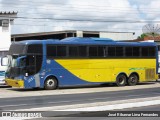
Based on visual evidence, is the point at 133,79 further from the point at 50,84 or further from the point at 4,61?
the point at 4,61

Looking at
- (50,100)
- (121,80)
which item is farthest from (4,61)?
(50,100)

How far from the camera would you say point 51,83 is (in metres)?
28.2

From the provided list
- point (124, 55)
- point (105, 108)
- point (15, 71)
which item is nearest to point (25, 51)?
point (15, 71)

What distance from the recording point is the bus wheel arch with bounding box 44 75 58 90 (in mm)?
27891

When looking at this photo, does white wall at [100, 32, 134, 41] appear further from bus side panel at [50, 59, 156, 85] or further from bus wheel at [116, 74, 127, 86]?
bus wheel at [116, 74, 127, 86]

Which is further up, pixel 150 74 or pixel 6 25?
pixel 6 25

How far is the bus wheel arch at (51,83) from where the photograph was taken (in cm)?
2789

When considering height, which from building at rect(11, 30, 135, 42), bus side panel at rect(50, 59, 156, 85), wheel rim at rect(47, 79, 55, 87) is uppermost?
building at rect(11, 30, 135, 42)

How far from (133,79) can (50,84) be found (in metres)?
7.71

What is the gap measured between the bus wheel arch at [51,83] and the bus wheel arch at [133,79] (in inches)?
264

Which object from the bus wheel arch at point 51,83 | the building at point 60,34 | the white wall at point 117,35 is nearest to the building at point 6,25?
the building at point 60,34

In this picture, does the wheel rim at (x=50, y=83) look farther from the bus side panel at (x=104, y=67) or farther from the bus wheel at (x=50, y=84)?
the bus side panel at (x=104, y=67)

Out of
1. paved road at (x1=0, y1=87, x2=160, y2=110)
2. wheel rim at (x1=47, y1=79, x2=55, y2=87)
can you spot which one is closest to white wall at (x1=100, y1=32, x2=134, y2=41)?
wheel rim at (x1=47, y1=79, x2=55, y2=87)

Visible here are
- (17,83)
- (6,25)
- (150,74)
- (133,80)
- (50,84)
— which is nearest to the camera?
(17,83)
